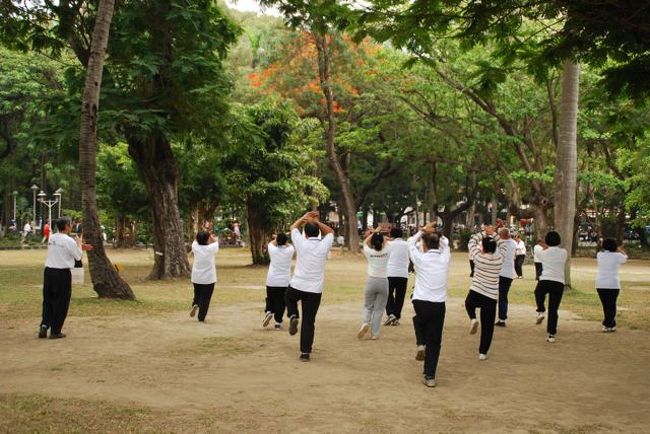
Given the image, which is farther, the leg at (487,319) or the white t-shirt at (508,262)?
the white t-shirt at (508,262)

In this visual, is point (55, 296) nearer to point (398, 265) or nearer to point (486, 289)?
point (398, 265)

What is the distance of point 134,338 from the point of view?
10.8 m

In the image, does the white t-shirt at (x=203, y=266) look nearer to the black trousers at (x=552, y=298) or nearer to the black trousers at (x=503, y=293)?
the black trousers at (x=503, y=293)

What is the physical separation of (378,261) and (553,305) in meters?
2.89

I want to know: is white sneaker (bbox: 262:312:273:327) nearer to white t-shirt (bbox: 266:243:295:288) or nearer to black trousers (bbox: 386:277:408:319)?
white t-shirt (bbox: 266:243:295:288)

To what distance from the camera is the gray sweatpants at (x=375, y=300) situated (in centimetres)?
1072

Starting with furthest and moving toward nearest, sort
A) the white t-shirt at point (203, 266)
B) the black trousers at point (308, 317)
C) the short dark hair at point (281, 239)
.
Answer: the white t-shirt at point (203, 266)
the short dark hair at point (281, 239)
the black trousers at point (308, 317)

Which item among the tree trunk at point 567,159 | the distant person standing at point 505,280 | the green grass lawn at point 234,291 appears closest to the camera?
the distant person standing at point 505,280

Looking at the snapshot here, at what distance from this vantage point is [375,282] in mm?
10703

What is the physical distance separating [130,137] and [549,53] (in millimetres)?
13010

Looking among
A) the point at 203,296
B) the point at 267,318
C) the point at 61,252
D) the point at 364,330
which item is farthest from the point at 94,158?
the point at 364,330

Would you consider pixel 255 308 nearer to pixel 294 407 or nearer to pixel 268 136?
pixel 294 407

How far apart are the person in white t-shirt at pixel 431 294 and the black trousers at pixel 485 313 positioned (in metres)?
1.36

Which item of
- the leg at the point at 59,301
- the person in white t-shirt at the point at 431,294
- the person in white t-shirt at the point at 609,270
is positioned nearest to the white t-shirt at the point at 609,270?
the person in white t-shirt at the point at 609,270
